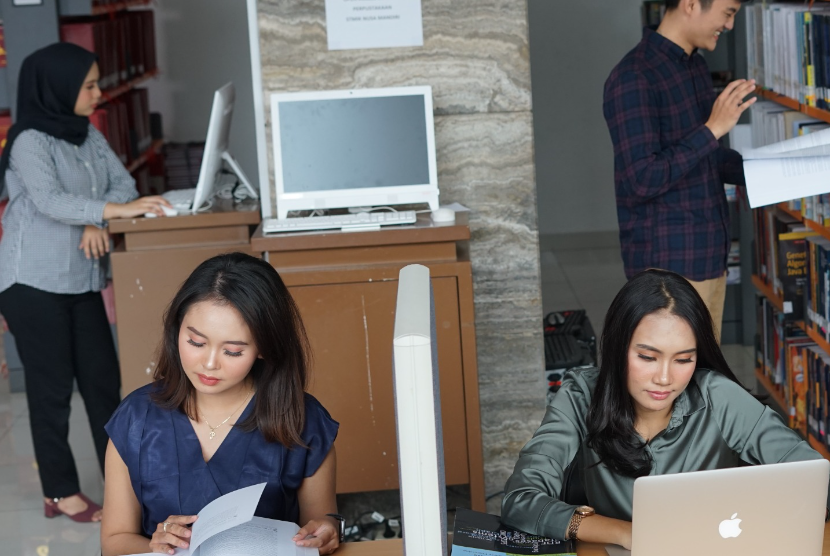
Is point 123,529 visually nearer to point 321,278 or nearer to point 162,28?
point 321,278

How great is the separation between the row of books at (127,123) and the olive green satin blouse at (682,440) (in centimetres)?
345

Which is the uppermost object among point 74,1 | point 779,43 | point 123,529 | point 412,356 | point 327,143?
point 74,1

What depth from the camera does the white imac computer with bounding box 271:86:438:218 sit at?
309cm

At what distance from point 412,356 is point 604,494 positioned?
91cm

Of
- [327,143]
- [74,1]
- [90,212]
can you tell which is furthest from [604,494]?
[74,1]

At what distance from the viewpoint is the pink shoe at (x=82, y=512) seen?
134 inches

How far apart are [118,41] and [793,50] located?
3.57 m

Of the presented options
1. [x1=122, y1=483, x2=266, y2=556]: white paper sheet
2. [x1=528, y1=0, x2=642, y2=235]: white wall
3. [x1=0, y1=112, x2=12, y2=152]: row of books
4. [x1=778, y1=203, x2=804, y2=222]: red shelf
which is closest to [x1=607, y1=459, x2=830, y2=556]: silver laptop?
[x1=122, y1=483, x2=266, y2=556]: white paper sheet

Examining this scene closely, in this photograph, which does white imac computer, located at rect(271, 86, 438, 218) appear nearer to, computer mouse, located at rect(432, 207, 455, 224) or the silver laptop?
computer mouse, located at rect(432, 207, 455, 224)

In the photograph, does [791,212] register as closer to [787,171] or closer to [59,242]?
[787,171]

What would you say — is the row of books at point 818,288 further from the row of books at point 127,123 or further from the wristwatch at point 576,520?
the row of books at point 127,123

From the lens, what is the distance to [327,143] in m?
3.10

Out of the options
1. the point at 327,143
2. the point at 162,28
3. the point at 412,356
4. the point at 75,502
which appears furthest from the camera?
the point at 162,28

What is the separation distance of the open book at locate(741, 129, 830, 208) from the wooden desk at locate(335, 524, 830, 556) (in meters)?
1.16
